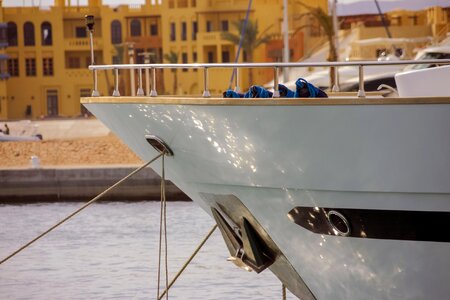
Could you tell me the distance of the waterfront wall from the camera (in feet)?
76.1

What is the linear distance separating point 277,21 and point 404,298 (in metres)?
53.5

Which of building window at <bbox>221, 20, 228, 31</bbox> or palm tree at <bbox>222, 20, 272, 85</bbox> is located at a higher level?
building window at <bbox>221, 20, 228, 31</bbox>

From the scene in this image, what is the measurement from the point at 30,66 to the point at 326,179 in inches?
2307

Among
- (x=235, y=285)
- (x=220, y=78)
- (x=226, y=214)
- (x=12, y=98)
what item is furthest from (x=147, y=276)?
(x=12, y=98)

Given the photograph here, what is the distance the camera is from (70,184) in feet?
77.3

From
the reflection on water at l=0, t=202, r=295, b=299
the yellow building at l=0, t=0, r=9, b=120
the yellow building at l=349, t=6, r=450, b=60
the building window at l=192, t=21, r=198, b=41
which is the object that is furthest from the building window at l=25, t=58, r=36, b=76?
the reflection on water at l=0, t=202, r=295, b=299

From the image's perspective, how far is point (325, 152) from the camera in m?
8.27

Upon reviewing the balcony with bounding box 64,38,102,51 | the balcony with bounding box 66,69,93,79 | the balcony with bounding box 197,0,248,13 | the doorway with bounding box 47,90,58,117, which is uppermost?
the balcony with bounding box 197,0,248,13

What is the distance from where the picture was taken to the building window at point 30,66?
65812mm

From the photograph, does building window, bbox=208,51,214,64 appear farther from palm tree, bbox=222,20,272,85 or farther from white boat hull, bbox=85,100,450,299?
white boat hull, bbox=85,100,450,299

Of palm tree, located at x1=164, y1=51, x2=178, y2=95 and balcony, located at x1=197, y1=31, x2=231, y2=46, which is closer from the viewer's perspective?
balcony, located at x1=197, y1=31, x2=231, y2=46

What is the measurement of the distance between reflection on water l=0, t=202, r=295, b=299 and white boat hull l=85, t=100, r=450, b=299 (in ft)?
14.9

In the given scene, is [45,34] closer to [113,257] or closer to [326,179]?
[113,257]

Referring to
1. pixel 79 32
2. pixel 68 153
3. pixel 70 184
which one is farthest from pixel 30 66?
pixel 70 184
